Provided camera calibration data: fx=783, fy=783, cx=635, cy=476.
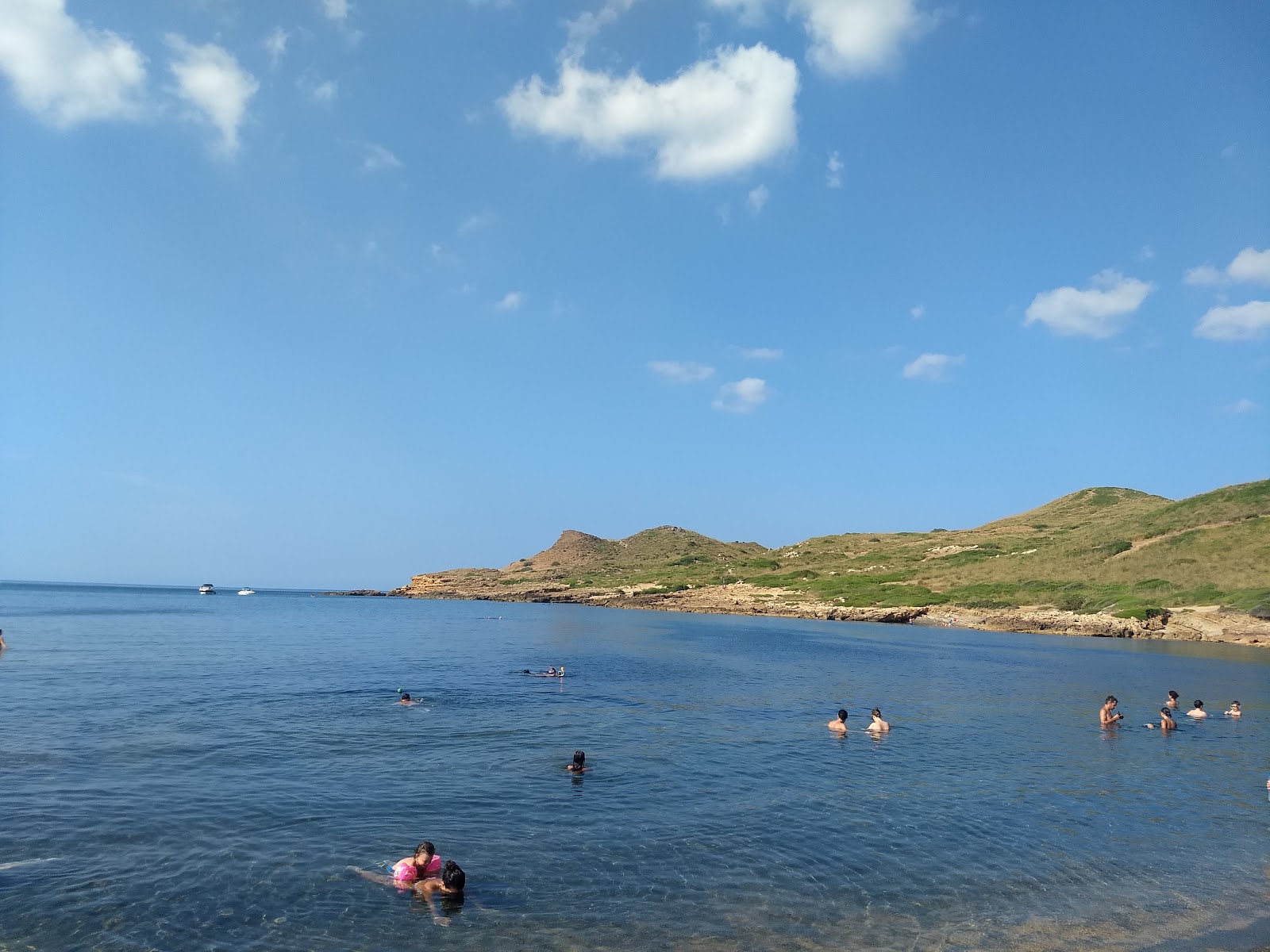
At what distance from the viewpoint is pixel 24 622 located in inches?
3831

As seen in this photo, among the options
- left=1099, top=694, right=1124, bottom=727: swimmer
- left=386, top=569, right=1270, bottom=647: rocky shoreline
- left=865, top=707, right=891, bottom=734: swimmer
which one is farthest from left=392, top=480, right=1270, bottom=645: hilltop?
left=865, top=707, right=891, bottom=734: swimmer

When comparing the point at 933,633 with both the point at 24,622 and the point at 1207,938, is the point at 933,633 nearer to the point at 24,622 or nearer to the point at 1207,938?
the point at 1207,938

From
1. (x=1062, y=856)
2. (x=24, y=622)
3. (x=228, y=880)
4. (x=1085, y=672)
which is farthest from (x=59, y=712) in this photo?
(x=24, y=622)

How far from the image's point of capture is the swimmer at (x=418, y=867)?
1711 centimetres

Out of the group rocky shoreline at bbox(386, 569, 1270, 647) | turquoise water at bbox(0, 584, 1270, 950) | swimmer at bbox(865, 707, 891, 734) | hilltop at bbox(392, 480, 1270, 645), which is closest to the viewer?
turquoise water at bbox(0, 584, 1270, 950)

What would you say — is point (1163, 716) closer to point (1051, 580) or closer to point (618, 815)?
point (618, 815)

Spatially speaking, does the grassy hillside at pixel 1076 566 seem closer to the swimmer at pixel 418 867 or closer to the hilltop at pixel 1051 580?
the hilltop at pixel 1051 580

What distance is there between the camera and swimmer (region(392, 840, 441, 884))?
17.1 m

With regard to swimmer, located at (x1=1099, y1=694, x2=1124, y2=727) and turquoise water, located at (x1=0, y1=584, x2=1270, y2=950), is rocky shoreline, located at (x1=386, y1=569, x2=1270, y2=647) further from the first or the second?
swimmer, located at (x1=1099, y1=694, x2=1124, y2=727)

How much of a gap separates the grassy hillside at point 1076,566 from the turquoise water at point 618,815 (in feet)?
217

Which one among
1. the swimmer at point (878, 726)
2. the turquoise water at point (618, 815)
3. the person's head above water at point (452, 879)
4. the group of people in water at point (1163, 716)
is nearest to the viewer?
the turquoise water at point (618, 815)

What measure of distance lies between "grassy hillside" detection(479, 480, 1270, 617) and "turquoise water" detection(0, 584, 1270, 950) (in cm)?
6618

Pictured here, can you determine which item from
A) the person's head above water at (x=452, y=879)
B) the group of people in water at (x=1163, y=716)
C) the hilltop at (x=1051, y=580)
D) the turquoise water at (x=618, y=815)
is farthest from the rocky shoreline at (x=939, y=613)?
the person's head above water at (x=452, y=879)

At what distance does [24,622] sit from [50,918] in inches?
4138
